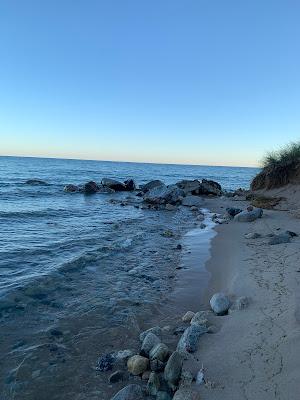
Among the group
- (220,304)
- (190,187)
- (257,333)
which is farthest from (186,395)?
(190,187)

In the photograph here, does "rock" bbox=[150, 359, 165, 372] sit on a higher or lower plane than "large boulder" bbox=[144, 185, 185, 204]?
higher

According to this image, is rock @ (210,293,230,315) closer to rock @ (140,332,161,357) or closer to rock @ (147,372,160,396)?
rock @ (140,332,161,357)

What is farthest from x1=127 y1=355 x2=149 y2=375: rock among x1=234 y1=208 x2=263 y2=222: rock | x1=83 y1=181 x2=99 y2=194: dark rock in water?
x1=83 y1=181 x2=99 y2=194: dark rock in water

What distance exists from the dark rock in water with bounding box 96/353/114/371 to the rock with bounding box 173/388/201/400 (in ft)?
3.97

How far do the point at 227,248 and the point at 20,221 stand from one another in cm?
906

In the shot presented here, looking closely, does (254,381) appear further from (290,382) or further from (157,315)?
(157,315)

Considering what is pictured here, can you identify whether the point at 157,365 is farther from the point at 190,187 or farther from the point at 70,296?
the point at 190,187

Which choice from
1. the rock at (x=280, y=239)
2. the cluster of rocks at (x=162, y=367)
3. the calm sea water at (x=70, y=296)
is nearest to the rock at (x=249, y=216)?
the calm sea water at (x=70, y=296)

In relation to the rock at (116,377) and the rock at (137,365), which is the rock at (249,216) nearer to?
the rock at (137,365)

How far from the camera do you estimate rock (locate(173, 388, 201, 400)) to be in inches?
166

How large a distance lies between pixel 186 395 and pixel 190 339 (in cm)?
138

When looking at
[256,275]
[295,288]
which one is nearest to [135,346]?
[295,288]

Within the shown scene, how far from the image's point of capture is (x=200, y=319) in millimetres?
6477

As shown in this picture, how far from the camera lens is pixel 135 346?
584 centimetres
